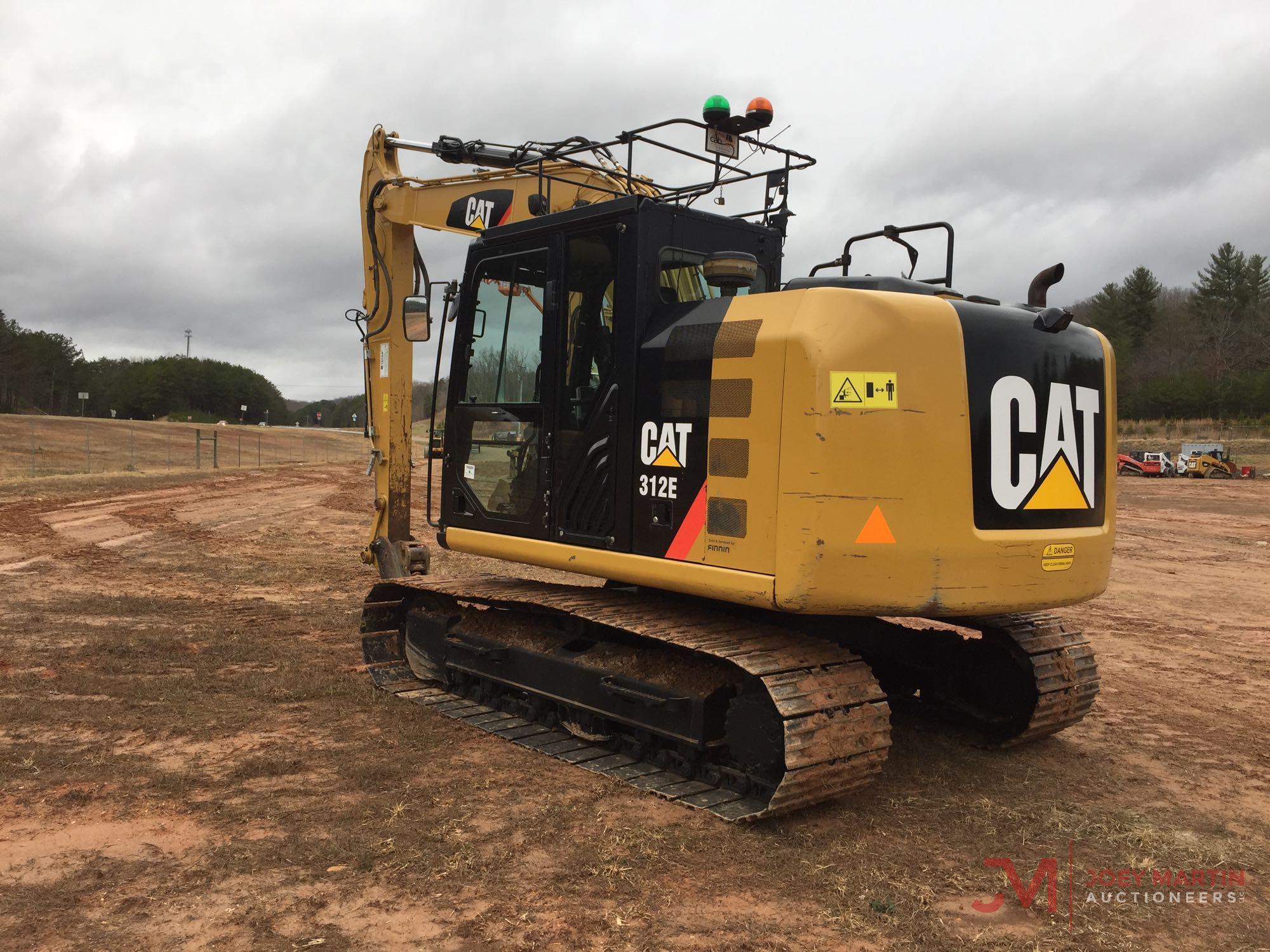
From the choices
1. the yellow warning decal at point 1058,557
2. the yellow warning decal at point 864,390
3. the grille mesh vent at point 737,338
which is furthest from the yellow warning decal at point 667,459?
the yellow warning decal at point 1058,557

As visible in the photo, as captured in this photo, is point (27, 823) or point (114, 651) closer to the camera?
point (27, 823)

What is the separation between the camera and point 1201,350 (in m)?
76.4

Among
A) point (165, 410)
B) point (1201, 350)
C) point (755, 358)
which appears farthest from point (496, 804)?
point (165, 410)

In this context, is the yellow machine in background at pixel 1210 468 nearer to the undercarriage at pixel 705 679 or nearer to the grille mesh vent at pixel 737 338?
the undercarriage at pixel 705 679

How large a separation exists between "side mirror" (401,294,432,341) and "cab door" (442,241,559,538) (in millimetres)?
453

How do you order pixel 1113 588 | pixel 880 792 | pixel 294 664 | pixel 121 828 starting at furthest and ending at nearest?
pixel 1113 588
pixel 294 664
pixel 880 792
pixel 121 828

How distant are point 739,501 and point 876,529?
671mm

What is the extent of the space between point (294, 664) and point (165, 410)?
4917 inches

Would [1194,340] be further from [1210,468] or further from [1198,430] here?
[1210,468]

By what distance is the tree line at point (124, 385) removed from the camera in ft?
317

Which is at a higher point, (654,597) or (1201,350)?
(1201,350)

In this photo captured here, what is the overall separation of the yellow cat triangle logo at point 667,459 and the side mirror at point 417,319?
102 inches

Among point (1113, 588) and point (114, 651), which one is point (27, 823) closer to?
point (114, 651)

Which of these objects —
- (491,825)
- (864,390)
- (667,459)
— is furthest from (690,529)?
(491,825)
